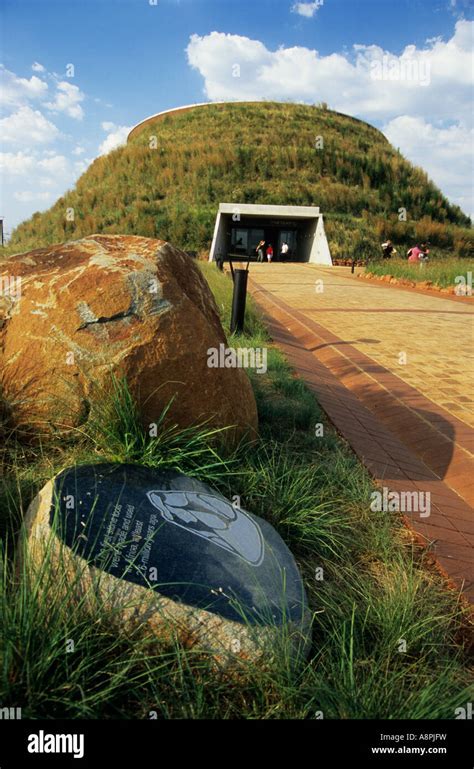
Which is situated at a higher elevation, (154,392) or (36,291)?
(36,291)

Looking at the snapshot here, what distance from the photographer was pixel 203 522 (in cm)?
228

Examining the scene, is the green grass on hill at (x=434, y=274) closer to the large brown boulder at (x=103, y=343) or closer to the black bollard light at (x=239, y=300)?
the black bollard light at (x=239, y=300)

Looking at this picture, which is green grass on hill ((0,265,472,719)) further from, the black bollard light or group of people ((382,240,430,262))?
group of people ((382,240,430,262))

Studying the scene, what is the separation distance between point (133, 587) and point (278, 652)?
533 millimetres

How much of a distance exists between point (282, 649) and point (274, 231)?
36.7 m

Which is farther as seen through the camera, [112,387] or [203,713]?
[112,387]

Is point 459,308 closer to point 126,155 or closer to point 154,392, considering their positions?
point 154,392

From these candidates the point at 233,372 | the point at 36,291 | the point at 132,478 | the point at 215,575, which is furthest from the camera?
the point at 233,372

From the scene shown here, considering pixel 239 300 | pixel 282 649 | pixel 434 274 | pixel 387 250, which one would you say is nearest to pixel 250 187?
pixel 387 250

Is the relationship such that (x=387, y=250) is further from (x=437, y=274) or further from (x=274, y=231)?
(x=274, y=231)

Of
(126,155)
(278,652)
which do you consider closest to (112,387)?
(278,652)

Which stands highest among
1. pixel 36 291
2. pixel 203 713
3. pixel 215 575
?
pixel 36 291

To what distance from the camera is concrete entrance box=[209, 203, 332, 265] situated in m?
31.0

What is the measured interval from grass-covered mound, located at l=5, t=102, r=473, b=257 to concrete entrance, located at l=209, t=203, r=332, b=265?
793mm
